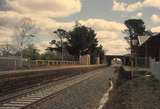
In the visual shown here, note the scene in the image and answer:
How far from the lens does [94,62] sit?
6644 inches

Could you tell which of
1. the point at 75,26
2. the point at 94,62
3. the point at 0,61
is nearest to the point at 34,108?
the point at 0,61

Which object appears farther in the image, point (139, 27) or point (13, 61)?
point (139, 27)

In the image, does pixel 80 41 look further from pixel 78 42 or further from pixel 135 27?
pixel 135 27

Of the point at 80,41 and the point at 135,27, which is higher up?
the point at 135,27

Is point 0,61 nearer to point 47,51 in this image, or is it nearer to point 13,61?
point 13,61

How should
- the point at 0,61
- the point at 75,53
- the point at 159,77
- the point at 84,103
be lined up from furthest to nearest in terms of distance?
the point at 75,53 → the point at 0,61 → the point at 159,77 → the point at 84,103

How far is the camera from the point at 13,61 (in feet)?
200

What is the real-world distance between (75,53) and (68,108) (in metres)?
123

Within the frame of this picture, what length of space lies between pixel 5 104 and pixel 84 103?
3598mm

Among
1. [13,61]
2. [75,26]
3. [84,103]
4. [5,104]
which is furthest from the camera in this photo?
[75,26]

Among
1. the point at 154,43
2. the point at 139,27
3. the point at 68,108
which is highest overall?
the point at 139,27

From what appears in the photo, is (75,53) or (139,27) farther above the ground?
(139,27)

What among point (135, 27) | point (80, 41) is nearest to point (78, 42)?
point (80, 41)

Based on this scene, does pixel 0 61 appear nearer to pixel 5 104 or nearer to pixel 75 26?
pixel 5 104
